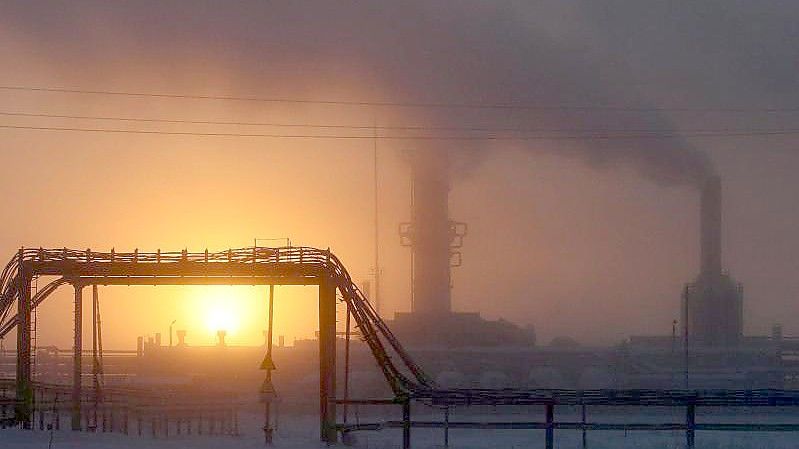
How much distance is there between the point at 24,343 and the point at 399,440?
13.4 meters

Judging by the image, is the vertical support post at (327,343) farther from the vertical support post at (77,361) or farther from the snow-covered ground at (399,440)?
the vertical support post at (77,361)

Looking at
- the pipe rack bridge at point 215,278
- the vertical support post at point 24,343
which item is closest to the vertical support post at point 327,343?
the pipe rack bridge at point 215,278

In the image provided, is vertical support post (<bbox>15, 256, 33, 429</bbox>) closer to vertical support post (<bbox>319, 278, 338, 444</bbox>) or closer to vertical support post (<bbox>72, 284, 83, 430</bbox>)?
vertical support post (<bbox>72, 284, 83, 430</bbox>)

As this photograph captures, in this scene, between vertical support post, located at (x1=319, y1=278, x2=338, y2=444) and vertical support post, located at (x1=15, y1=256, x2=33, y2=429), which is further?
vertical support post, located at (x1=15, y1=256, x2=33, y2=429)

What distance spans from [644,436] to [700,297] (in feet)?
140

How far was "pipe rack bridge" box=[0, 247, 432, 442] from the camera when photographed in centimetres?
3712

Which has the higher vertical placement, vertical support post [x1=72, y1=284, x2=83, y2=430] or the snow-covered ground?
vertical support post [x1=72, y1=284, x2=83, y2=430]

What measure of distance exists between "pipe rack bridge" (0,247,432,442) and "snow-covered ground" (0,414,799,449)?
7.96 feet

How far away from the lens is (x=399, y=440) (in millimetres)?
41344

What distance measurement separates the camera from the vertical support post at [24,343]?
38.7m

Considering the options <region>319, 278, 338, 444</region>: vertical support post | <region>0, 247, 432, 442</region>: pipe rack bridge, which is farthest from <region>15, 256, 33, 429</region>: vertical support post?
<region>319, 278, 338, 444</region>: vertical support post

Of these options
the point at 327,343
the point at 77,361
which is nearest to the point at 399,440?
the point at 327,343

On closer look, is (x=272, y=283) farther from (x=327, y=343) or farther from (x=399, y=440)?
(x=399, y=440)

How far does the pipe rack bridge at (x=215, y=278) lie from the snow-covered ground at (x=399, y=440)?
2426mm
